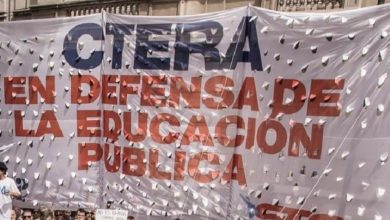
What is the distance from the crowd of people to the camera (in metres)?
4.49

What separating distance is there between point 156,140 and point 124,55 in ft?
2.43

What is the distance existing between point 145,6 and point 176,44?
6863 millimetres

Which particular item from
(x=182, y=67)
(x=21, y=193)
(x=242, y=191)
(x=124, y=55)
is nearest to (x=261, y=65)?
(x=182, y=67)

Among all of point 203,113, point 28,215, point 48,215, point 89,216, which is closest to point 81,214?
point 89,216

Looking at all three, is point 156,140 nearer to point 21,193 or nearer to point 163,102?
point 163,102

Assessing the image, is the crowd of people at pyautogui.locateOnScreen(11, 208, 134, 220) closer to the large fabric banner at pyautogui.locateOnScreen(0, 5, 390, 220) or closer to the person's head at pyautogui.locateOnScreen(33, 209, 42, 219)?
the person's head at pyautogui.locateOnScreen(33, 209, 42, 219)

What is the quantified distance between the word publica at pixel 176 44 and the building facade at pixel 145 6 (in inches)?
190

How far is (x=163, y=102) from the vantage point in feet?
13.4

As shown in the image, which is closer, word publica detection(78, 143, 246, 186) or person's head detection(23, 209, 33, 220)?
word publica detection(78, 143, 246, 186)

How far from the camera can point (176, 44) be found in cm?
400

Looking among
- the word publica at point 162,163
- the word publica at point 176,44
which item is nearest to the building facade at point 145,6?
the word publica at point 176,44

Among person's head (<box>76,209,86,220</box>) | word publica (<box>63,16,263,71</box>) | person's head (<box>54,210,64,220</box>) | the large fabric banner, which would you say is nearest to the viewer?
the large fabric banner

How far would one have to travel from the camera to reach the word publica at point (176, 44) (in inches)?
147

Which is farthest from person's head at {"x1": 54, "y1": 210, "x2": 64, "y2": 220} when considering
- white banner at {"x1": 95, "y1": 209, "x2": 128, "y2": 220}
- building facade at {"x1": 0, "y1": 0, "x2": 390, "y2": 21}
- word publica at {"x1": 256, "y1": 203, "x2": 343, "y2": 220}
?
building facade at {"x1": 0, "y1": 0, "x2": 390, "y2": 21}
